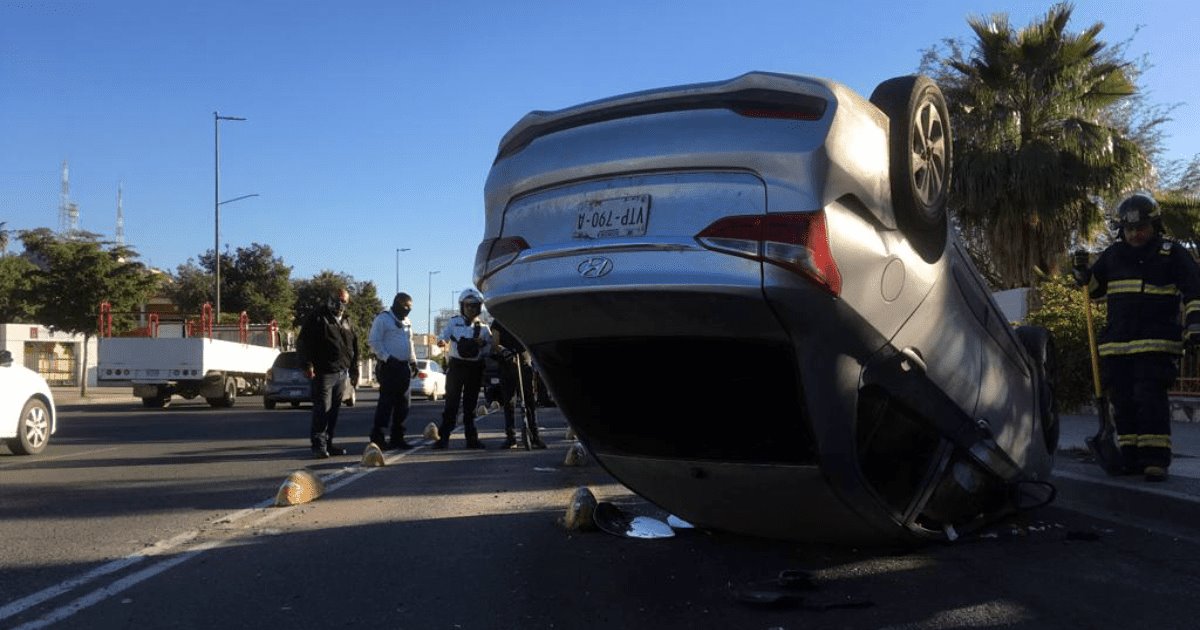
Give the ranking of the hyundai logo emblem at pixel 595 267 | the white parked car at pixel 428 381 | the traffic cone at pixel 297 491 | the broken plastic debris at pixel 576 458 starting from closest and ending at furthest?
the hyundai logo emblem at pixel 595 267 → the traffic cone at pixel 297 491 → the broken plastic debris at pixel 576 458 → the white parked car at pixel 428 381

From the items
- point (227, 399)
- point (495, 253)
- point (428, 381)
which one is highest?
point (495, 253)

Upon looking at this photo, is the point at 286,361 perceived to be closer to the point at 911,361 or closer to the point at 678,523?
the point at 678,523

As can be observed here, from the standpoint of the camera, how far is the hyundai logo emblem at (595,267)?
3.74 metres

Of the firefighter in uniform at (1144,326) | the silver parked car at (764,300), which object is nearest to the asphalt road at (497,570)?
the silver parked car at (764,300)

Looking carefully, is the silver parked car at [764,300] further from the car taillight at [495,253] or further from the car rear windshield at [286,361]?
the car rear windshield at [286,361]

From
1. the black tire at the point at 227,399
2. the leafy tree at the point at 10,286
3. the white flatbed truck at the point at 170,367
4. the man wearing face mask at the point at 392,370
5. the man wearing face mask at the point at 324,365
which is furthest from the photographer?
the leafy tree at the point at 10,286

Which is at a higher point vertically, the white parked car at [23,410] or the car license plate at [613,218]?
the car license plate at [613,218]

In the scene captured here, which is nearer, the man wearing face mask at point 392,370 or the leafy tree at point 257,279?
the man wearing face mask at point 392,370

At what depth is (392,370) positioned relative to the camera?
11.1m

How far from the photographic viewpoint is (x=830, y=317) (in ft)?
11.8

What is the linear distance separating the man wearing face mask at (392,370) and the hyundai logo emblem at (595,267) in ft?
24.8

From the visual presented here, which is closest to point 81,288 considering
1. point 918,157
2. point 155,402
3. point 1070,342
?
point 155,402

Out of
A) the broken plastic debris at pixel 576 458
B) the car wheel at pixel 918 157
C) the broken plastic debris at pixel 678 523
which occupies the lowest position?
the broken plastic debris at pixel 678 523

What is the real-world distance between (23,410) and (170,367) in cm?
1328
